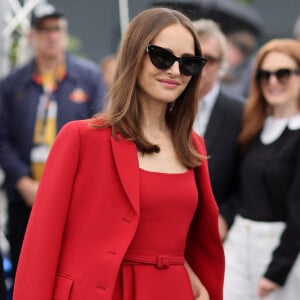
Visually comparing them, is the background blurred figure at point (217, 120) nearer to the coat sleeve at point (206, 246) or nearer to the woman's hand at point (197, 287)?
the coat sleeve at point (206, 246)

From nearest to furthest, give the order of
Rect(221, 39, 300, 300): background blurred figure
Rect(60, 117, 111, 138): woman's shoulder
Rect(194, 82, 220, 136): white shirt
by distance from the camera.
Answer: Rect(60, 117, 111, 138): woman's shoulder → Rect(221, 39, 300, 300): background blurred figure → Rect(194, 82, 220, 136): white shirt

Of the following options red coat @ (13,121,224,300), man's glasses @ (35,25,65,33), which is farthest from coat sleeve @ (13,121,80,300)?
man's glasses @ (35,25,65,33)

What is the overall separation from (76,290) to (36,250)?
204mm

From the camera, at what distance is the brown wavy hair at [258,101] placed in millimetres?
5027

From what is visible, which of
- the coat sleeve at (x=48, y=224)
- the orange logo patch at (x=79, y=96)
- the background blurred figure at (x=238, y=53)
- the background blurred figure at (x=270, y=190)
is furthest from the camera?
the background blurred figure at (x=238, y=53)

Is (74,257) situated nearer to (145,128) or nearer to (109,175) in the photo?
(109,175)

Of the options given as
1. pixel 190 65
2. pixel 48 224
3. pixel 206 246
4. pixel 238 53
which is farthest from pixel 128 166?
pixel 238 53

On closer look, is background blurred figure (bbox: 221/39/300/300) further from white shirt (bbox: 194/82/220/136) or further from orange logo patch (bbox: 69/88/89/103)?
orange logo patch (bbox: 69/88/89/103)

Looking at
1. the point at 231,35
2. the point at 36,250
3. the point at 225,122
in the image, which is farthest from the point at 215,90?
the point at 231,35

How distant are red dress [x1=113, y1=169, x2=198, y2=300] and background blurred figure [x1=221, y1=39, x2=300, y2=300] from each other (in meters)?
1.30

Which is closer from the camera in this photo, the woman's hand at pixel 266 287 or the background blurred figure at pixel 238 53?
the woman's hand at pixel 266 287

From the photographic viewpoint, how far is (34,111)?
5867 mm

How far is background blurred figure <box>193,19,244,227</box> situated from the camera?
509cm

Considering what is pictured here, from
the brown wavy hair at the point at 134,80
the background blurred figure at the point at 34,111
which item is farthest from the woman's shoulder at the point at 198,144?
the background blurred figure at the point at 34,111
